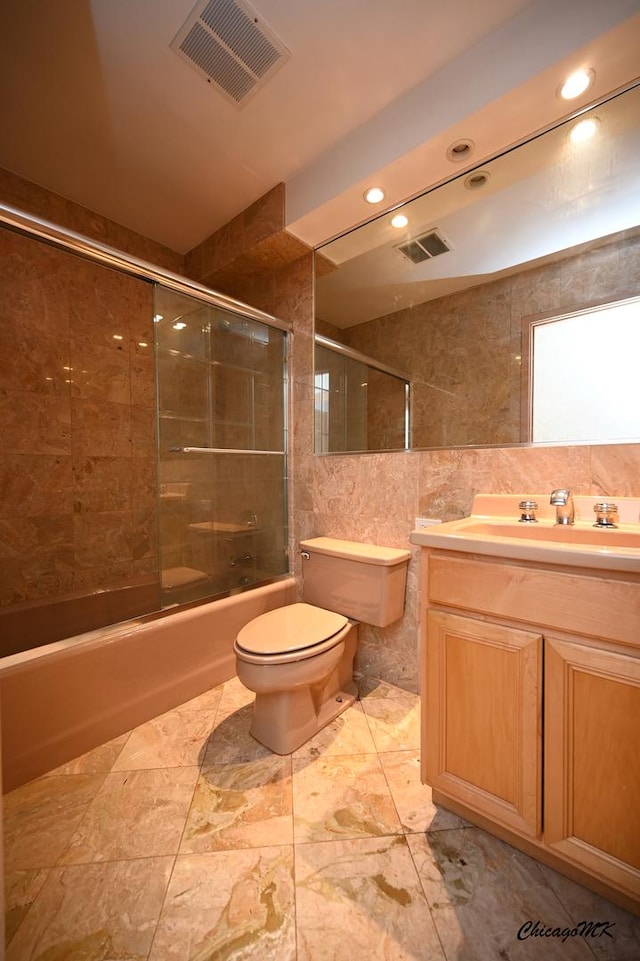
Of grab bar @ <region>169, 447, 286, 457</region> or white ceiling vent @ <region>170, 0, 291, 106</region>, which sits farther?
grab bar @ <region>169, 447, 286, 457</region>

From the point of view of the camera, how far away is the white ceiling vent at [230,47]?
111 centimetres

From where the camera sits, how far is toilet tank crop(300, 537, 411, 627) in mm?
1479

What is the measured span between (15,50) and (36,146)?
397 mm

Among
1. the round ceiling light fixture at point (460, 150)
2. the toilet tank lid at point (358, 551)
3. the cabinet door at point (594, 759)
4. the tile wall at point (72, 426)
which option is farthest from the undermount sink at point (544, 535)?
the tile wall at point (72, 426)

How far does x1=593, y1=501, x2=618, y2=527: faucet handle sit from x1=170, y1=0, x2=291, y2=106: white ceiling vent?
176 centimetres

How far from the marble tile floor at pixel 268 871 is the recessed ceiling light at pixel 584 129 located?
2.13 meters

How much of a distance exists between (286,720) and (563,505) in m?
1.15

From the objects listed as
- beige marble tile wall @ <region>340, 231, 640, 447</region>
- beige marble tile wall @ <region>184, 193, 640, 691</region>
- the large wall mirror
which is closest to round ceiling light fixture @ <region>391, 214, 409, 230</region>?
the large wall mirror

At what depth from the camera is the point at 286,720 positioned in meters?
1.26

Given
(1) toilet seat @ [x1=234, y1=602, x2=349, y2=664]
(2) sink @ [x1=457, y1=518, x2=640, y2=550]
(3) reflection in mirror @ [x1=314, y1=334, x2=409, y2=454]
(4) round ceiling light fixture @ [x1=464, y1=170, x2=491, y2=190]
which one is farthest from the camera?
(3) reflection in mirror @ [x1=314, y1=334, x2=409, y2=454]

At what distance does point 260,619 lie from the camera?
4.77 feet

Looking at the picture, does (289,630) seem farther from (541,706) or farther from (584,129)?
(584,129)

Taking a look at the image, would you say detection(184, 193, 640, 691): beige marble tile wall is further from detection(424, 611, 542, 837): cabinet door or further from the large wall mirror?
detection(424, 611, 542, 837): cabinet door

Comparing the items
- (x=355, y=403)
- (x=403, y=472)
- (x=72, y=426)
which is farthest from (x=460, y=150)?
(x=72, y=426)
